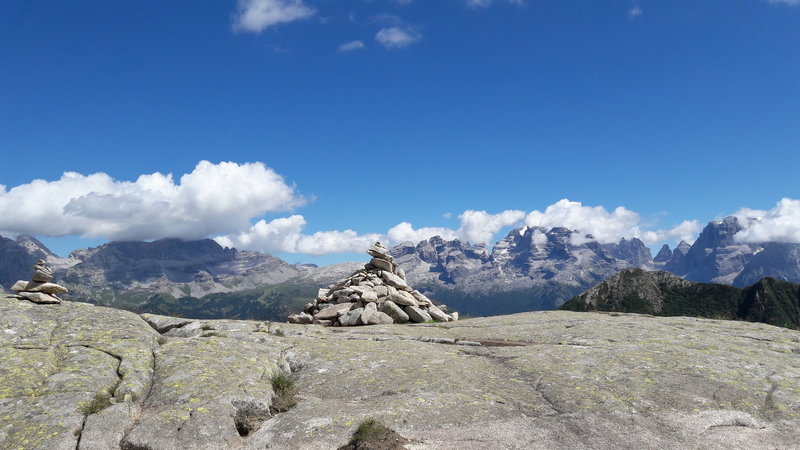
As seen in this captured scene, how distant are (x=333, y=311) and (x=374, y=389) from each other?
20816mm

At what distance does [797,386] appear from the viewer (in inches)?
672

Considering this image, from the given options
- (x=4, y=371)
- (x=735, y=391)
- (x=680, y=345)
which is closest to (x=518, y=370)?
(x=735, y=391)

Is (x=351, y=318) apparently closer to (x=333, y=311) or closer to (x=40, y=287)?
(x=333, y=311)

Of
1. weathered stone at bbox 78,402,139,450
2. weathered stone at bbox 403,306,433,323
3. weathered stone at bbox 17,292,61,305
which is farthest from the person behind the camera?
weathered stone at bbox 403,306,433,323

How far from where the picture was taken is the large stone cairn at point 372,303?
34081 millimetres

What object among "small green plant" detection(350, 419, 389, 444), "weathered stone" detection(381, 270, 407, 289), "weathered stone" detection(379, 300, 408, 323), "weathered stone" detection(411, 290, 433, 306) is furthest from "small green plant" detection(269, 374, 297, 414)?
"weathered stone" detection(381, 270, 407, 289)

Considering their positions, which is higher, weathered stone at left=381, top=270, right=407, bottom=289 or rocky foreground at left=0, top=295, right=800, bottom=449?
weathered stone at left=381, top=270, right=407, bottom=289

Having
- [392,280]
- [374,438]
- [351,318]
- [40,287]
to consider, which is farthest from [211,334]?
[392,280]

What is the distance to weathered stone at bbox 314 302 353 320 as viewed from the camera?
119 ft

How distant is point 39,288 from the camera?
21938 mm

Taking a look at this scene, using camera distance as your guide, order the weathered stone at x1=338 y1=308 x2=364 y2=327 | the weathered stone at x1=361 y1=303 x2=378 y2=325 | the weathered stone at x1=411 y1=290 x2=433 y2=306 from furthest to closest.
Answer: the weathered stone at x1=411 y1=290 x2=433 y2=306 < the weathered stone at x1=361 y1=303 x2=378 y2=325 < the weathered stone at x1=338 y1=308 x2=364 y2=327

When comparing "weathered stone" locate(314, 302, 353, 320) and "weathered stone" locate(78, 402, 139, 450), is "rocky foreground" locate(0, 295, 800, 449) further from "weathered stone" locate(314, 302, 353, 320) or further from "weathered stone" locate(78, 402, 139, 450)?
"weathered stone" locate(314, 302, 353, 320)

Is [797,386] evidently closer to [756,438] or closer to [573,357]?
[756,438]

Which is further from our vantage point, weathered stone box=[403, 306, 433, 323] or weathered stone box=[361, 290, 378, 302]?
weathered stone box=[361, 290, 378, 302]
